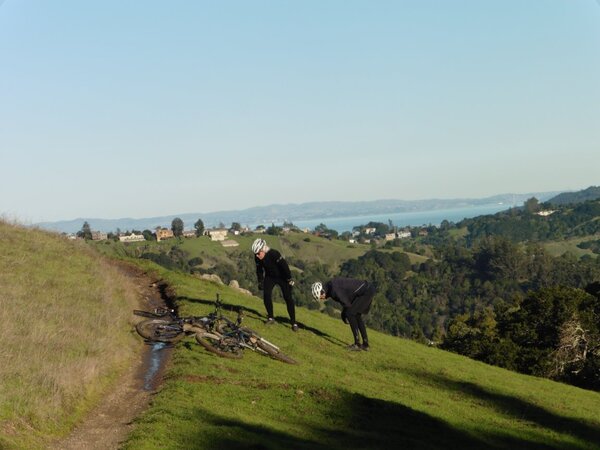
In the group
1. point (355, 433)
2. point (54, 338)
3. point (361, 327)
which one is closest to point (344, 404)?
point (355, 433)

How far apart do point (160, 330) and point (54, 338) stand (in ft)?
10.8

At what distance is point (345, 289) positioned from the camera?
67.5 feet

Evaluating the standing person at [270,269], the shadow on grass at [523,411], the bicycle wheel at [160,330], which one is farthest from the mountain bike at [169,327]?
the shadow on grass at [523,411]

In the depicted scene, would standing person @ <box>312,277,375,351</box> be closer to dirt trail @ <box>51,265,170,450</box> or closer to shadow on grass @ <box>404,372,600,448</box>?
shadow on grass @ <box>404,372,600,448</box>

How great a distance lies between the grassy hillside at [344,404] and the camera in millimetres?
12258

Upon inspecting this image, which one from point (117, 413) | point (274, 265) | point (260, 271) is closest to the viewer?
point (117, 413)

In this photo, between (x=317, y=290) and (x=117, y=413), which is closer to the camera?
(x=117, y=413)

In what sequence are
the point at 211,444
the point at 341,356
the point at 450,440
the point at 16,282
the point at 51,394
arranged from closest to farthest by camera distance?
the point at 211,444
the point at 51,394
the point at 450,440
the point at 341,356
the point at 16,282

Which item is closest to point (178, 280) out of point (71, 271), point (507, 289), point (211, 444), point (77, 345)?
point (71, 271)

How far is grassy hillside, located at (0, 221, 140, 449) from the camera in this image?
12.2 meters

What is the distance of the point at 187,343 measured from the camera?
19266mm

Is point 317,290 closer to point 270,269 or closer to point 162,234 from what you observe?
point 270,269

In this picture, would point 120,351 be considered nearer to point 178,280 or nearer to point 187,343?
point 187,343

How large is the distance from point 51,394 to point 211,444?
3.52 metres
